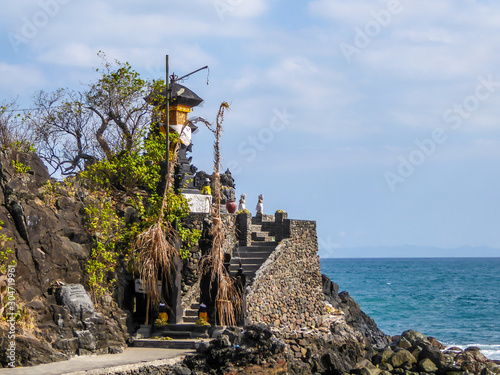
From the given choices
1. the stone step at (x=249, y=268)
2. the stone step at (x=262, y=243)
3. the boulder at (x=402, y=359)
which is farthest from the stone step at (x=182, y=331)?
the boulder at (x=402, y=359)

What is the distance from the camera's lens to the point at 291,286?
92.1 ft

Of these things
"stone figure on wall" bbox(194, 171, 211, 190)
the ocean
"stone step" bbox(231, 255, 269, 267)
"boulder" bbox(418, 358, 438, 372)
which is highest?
"stone figure on wall" bbox(194, 171, 211, 190)

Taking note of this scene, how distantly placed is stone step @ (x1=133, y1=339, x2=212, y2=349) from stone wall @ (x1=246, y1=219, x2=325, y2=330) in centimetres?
484

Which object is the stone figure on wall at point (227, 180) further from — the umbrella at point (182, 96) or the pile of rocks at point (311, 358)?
the pile of rocks at point (311, 358)

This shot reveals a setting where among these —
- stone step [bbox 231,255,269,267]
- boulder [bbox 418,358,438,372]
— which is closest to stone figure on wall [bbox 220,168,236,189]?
stone step [bbox 231,255,269,267]

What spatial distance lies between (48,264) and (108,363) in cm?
369

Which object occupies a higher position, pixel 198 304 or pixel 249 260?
pixel 249 260

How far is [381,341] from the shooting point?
3331 cm

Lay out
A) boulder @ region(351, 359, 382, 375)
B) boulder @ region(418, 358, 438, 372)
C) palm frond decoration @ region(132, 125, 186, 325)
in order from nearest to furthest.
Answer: palm frond decoration @ region(132, 125, 186, 325)
boulder @ region(351, 359, 382, 375)
boulder @ region(418, 358, 438, 372)

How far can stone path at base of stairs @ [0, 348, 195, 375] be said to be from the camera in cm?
1597

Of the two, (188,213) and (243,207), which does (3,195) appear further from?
(243,207)

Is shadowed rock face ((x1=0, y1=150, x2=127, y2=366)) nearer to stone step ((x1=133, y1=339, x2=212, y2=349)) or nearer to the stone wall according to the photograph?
stone step ((x1=133, y1=339, x2=212, y2=349))

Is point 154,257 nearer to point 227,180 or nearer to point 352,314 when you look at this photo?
point 352,314

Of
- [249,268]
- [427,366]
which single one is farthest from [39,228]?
[427,366]
